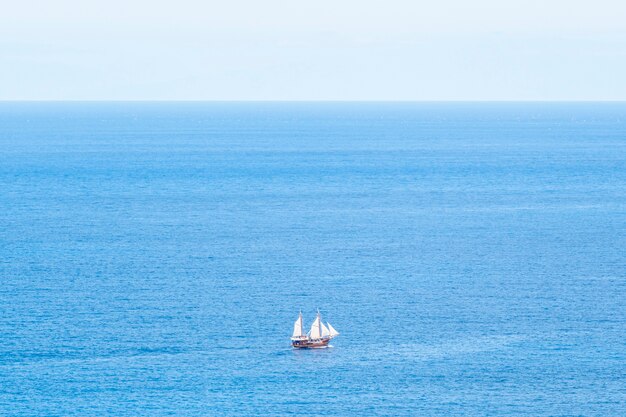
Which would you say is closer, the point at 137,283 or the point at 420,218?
the point at 137,283

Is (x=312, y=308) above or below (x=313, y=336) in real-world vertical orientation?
above

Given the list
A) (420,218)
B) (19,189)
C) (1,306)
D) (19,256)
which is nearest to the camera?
(1,306)

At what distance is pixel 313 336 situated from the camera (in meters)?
88.4

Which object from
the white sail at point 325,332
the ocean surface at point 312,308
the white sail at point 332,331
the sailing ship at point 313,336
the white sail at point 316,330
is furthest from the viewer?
the white sail at point 332,331

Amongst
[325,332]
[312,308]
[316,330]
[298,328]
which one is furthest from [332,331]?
[312,308]

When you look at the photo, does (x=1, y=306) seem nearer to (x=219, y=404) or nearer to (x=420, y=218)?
(x=219, y=404)

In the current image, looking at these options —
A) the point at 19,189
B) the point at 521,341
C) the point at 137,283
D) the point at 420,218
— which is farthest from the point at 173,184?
the point at 521,341

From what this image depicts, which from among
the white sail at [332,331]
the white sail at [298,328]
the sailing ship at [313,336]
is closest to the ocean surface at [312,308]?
the sailing ship at [313,336]

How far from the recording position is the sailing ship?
88.0m

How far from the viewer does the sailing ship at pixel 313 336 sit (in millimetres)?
88000

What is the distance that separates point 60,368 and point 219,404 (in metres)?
13.4

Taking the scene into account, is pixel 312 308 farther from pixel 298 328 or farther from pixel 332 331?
pixel 298 328

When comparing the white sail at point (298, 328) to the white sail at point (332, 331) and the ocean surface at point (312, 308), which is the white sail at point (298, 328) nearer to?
the ocean surface at point (312, 308)

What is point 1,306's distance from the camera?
9906 centimetres
